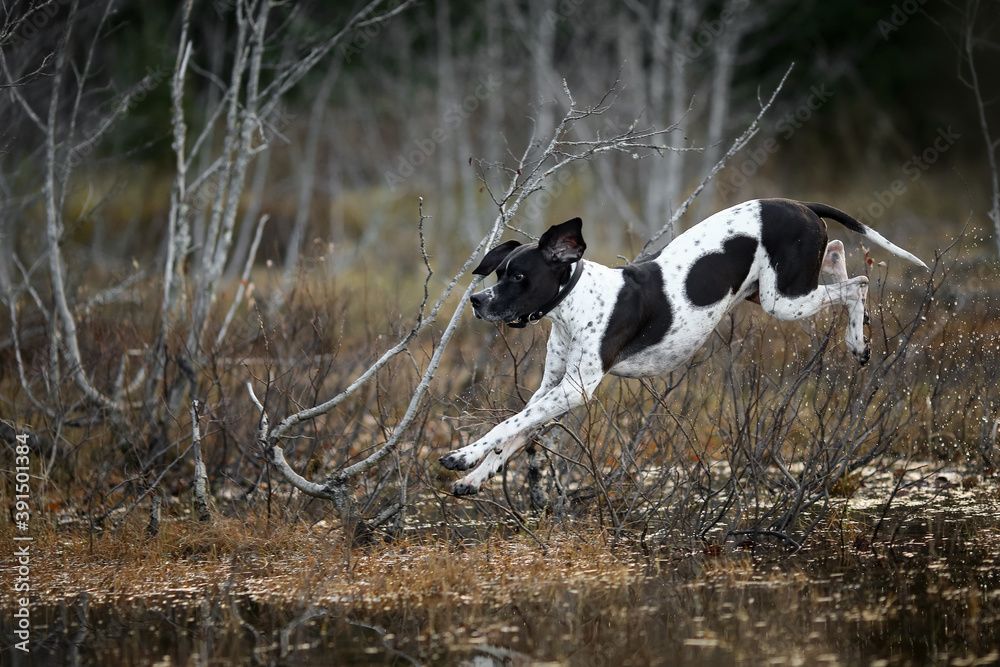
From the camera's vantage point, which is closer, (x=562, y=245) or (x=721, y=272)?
(x=562, y=245)

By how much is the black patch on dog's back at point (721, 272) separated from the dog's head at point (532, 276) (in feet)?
2.29

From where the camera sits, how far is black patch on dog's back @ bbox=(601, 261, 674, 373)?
212 inches

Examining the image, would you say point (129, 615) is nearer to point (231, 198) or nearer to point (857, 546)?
point (231, 198)

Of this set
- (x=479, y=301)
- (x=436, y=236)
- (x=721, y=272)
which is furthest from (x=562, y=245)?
(x=436, y=236)

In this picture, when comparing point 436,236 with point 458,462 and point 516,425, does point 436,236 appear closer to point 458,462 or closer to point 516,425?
point 516,425

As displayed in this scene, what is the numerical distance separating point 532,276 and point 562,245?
0.23 metres

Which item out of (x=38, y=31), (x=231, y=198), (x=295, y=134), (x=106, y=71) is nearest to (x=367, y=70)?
(x=295, y=134)

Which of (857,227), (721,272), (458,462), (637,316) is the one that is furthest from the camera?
(857,227)

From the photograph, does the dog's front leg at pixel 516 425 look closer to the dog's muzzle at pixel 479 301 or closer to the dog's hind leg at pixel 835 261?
the dog's muzzle at pixel 479 301

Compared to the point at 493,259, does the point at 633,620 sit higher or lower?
lower

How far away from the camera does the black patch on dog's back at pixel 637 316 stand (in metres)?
5.38

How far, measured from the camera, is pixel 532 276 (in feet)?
17.1

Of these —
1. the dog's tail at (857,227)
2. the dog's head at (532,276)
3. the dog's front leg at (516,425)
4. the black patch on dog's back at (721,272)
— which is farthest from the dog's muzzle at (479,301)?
the dog's tail at (857,227)

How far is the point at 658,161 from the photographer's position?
59.4 ft
